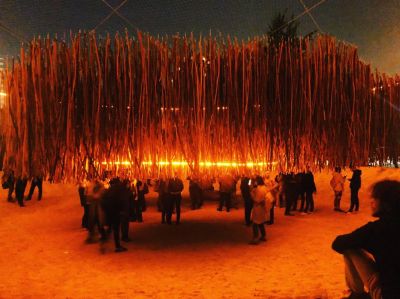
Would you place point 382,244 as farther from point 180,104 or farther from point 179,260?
point 179,260

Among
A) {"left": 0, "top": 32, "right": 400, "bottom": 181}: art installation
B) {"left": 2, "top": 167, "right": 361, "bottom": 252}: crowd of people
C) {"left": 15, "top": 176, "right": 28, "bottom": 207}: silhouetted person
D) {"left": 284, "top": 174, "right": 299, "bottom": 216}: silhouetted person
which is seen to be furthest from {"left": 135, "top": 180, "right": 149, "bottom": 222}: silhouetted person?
{"left": 0, "top": 32, "right": 400, "bottom": 181}: art installation

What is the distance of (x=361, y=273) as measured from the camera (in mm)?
2740

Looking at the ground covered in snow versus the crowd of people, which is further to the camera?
the crowd of people

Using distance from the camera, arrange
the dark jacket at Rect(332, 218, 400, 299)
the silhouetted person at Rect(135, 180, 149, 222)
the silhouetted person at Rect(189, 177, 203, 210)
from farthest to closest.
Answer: the silhouetted person at Rect(189, 177, 203, 210)
the silhouetted person at Rect(135, 180, 149, 222)
the dark jacket at Rect(332, 218, 400, 299)

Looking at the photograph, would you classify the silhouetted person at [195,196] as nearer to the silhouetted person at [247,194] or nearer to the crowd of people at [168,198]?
the crowd of people at [168,198]

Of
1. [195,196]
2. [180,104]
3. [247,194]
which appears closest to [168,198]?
[247,194]

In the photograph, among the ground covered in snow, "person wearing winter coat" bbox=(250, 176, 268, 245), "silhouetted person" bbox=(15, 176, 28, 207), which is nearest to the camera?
the ground covered in snow

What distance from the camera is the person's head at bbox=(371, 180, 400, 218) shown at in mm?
2512

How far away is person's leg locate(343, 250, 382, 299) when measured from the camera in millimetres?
2584

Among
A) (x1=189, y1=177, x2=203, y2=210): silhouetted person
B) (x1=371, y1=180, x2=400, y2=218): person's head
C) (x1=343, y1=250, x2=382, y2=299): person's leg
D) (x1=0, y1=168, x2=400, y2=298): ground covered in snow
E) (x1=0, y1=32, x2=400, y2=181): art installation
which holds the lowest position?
(x1=0, y1=168, x2=400, y2=298): ground covered in snow

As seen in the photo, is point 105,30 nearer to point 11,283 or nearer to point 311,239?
point 11,283

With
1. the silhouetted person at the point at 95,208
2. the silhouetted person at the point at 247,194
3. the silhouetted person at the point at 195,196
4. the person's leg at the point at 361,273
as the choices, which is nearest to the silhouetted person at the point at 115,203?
the silhouetted person at the point at 95,208

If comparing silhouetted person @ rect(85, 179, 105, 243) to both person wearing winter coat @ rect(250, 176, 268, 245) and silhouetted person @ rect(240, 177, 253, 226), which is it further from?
silhouetted person @ rect(240, 177, 253, 226)

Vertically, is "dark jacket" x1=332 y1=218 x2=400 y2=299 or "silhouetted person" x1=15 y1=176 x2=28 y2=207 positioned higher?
"dark jacket" x1=332 y1=218 x2=400 y2=299
